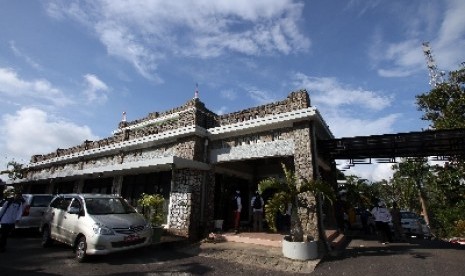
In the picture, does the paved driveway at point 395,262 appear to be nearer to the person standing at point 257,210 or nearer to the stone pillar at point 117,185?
the person standing at point 257,210

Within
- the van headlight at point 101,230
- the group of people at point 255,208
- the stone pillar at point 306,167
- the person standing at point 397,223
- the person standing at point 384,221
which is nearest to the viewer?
the van headlight at point 101,230

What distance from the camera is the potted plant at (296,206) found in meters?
8.52

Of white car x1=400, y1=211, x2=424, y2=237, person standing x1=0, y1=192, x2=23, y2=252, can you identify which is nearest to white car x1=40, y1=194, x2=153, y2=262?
person standing x1=0, y1=192, x2=23, y2=252

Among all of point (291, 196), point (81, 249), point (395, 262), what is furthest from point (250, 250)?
point (81, 249)

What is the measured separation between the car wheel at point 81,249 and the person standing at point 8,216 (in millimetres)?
2845

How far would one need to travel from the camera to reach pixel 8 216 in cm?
943

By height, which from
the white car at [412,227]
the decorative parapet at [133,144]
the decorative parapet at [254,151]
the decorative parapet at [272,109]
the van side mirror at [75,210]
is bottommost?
the white car at [412,227]

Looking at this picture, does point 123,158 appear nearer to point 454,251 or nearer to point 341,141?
point 341,141

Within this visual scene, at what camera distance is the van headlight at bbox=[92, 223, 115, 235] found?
781cm

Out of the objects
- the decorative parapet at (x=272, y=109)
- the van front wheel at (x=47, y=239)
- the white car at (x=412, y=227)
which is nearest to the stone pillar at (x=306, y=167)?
the decorative parapet at (x=272, y=109)

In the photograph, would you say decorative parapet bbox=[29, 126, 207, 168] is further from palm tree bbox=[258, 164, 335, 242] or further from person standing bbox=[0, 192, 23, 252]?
person standing bbox=[0, 192, 23, 252]

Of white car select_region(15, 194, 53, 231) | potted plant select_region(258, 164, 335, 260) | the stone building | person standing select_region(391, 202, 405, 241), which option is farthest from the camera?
person standing select_region(391, 202, 405, 241)

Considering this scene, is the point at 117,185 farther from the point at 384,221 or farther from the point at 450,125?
the point at 450,125

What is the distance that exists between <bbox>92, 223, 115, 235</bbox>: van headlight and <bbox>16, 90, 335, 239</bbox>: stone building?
12.5 feet
